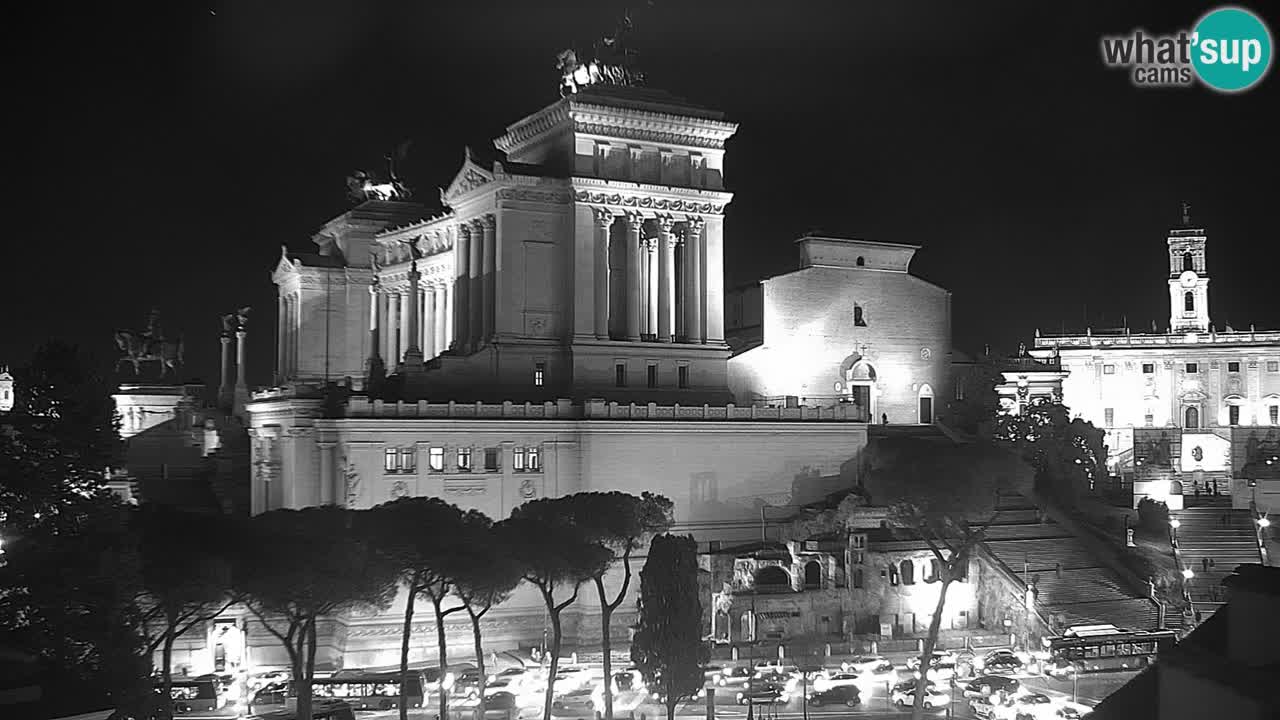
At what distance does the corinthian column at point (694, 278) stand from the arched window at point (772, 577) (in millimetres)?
18338

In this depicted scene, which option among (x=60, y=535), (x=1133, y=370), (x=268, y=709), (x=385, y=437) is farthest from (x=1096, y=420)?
(x=60, y=535)

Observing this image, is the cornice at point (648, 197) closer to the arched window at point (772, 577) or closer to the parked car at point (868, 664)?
the arched window at point (772, 577)

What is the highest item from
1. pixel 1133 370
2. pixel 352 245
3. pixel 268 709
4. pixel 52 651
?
pixel 352 245

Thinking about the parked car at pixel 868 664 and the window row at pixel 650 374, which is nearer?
the parked car at pixel 868 664

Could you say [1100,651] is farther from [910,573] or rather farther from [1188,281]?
[1188,281]

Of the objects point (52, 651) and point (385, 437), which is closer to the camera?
point (52, 651)

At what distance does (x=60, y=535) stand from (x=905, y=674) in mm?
36401

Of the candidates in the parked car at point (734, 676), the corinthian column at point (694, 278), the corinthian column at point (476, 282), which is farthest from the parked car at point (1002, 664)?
the corinthian column at point (476, 282)

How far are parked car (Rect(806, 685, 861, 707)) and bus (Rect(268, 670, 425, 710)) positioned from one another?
16.6 metres

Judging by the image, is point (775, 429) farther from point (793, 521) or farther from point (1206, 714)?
point (1206, 714)

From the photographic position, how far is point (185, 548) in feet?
149

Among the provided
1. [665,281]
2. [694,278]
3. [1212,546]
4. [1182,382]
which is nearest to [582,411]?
[665,281]

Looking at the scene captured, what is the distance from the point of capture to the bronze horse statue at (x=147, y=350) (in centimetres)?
9600

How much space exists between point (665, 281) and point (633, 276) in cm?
246
